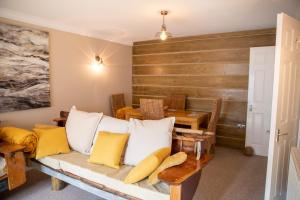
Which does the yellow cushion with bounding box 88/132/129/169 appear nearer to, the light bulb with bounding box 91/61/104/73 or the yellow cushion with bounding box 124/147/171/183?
the yellow cushion with bounding box 124/147/171/183

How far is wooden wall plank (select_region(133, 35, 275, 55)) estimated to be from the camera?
394cm

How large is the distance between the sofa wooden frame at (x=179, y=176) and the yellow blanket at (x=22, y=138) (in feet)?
0.69

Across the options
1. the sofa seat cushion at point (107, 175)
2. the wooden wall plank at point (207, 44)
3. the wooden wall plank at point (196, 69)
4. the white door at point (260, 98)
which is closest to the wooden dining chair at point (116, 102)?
the wooden wall plank at point (196, 69)

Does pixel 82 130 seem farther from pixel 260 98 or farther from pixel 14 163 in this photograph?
pixel 260 98

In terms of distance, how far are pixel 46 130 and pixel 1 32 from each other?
154 centimetres

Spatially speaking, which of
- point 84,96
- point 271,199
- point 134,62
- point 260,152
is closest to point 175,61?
point 134,62

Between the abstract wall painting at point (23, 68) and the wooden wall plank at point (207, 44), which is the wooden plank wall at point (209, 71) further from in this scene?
the abstract wall painting at point (23, 68)

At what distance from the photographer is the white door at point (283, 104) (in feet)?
6.44

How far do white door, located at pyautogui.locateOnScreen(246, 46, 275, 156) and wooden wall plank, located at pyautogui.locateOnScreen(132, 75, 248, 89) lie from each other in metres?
0.23

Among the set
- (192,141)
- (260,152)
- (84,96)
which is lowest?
(260,152)

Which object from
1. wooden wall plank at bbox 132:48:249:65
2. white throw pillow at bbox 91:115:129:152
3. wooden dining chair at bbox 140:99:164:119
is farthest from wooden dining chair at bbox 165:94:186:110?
white throw pillow at bbox 91:115:129:152

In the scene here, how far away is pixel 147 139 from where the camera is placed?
7.21ft

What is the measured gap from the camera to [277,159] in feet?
6.94

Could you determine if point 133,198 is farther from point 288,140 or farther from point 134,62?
point 134,62
